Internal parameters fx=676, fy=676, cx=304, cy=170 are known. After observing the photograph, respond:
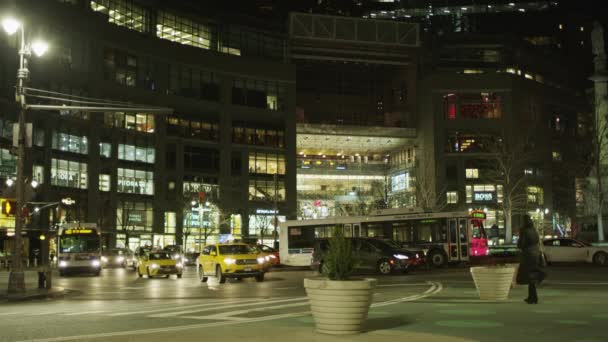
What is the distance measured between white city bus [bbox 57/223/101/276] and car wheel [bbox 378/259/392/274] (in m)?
18.5

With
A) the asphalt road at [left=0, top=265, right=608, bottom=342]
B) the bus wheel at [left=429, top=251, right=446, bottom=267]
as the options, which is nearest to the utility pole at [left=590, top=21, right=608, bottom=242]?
the bus wheel at [left=429, top=251, right=446, bottom=267]

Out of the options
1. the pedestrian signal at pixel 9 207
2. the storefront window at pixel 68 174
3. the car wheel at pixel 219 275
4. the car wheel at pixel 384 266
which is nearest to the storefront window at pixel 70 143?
the storefront window at pixel 68 174

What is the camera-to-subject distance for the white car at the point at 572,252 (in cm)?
3625

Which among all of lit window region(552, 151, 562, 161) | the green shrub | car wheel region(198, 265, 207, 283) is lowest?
car wheel region(198, 265, 207, 283)

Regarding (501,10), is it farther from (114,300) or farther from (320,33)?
(114,300)

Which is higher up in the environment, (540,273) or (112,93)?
(112,93)

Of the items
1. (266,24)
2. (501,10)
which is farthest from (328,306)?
(501,10)

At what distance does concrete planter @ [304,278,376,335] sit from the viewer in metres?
9.78

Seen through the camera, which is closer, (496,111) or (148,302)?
(148,302)

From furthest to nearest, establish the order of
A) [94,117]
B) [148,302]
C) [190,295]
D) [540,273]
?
[94,117] → [190,295] → [148,302] → [540,273]

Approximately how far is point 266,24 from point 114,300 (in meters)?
78.0

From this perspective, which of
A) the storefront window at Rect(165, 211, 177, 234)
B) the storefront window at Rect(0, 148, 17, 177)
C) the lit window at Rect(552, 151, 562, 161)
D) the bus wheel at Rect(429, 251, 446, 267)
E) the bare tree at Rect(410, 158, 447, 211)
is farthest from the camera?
the lit window at Rect(552, 151, 562, 161)

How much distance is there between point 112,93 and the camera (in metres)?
77.4

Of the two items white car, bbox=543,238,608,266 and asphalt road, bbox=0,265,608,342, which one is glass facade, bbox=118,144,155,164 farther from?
asphalt road, bbox=0,265,608,342
